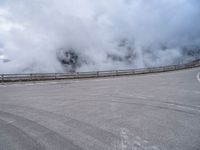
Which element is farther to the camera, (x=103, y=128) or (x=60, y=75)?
(x=60, y=75)

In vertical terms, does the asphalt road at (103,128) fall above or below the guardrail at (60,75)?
below

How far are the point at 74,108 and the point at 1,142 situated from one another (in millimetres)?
3356

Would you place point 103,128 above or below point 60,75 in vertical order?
below

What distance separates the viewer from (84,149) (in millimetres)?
3635

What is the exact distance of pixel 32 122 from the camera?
5496 mm

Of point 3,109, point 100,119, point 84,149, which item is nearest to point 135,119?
point 100,119

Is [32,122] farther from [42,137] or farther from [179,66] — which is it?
[179,66]

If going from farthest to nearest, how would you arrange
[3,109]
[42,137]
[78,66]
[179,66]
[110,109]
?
[78,66] < [179,66] < [3,109] < [110,109] < [42,137]

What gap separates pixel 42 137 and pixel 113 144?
182 centimetres

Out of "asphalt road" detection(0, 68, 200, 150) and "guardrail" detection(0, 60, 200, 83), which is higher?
"guardrail" detection(0, 60, 200, 83)

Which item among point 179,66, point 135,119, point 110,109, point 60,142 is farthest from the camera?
point 179,66

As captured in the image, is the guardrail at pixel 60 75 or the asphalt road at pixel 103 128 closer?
the asphalt road at pixel 103 128

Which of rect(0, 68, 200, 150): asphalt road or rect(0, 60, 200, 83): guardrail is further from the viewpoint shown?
rect(0, 60, 200, 83): guardrail

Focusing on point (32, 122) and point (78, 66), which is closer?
point (32, 122)
